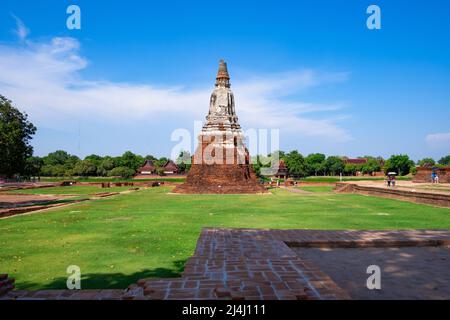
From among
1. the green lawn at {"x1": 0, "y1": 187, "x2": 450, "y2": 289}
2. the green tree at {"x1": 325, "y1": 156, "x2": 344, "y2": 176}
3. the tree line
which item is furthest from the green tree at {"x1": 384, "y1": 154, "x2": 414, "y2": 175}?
the green lawn at {"x1": 0, "y1": 187, "x2": 450, "y2": 289}

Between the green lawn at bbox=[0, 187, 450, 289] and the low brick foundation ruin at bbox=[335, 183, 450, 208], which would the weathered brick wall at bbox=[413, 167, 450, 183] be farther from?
the green lawn at bbox=[0, 187, 450, 289]

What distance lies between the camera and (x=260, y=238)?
6.05 meters

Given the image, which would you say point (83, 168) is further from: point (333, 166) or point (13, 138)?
point (333, 166)

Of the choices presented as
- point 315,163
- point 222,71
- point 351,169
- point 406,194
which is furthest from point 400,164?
point 406,194

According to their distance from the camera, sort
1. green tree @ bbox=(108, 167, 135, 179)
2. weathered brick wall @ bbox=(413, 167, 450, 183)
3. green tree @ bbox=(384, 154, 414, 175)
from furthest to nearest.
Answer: green tree @ bbox=(384, 154, 414, 175) → green tree @ bbox=(108, 167, 135, 179) → weathered brick wall @ bbox=(413, 167, 450, 183)

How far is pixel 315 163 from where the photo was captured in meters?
78.1

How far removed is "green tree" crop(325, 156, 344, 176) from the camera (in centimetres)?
7439

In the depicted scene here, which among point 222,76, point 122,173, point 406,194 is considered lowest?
point 406,194

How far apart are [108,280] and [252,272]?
1796 millimetres

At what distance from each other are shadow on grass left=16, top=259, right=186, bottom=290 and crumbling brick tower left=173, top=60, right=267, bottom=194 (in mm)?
19834

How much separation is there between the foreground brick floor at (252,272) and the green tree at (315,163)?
68.7 m
